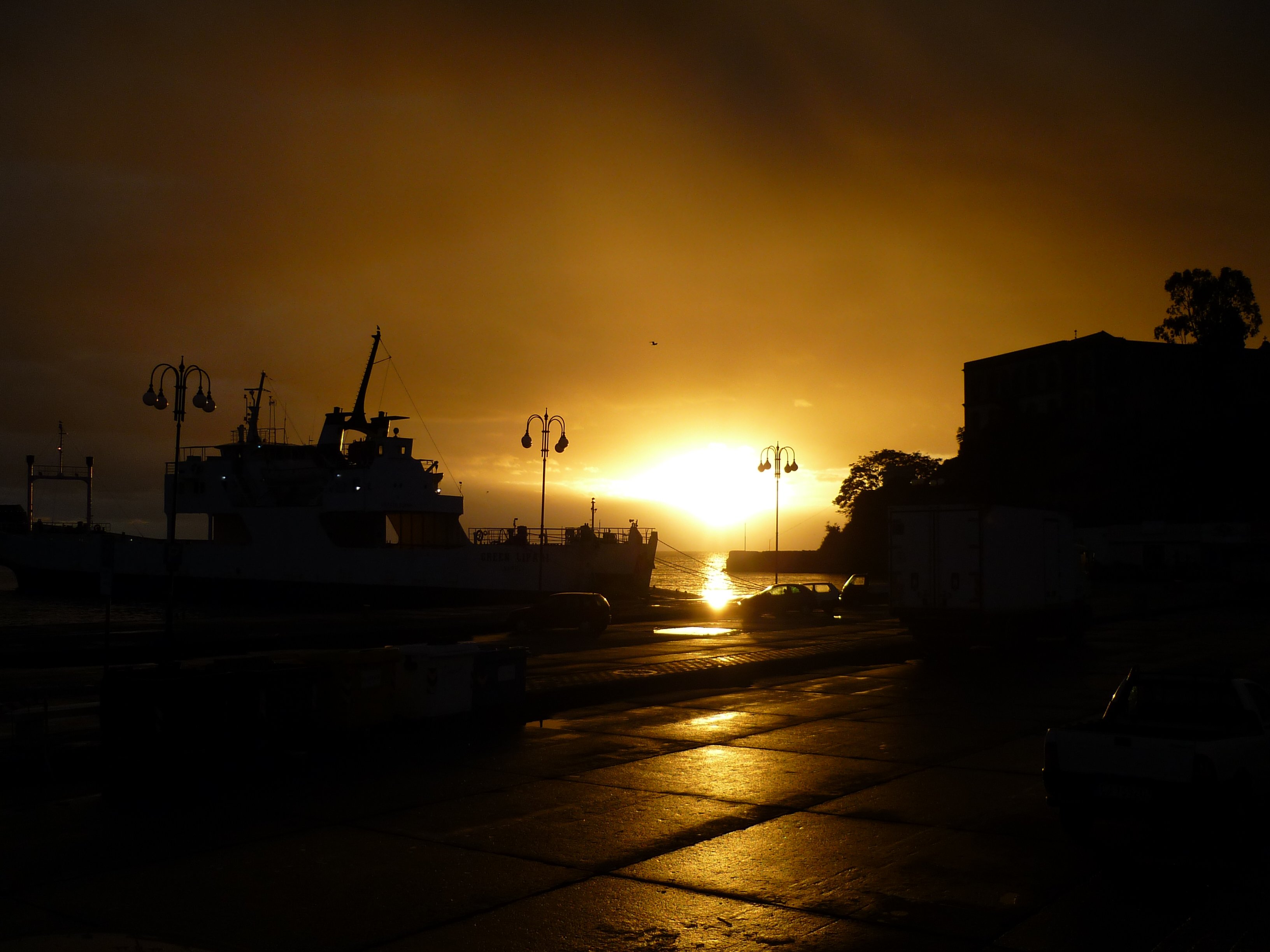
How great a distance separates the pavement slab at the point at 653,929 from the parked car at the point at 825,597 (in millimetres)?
35850

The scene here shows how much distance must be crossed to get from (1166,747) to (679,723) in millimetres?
8016

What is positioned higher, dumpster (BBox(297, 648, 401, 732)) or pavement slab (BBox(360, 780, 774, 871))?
dumpster (BBox(297, 648, 401, 732))

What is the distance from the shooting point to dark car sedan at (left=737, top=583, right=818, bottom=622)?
41.3 metres

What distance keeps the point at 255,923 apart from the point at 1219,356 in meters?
110

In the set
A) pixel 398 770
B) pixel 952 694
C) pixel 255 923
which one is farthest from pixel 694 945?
pixel 952 694

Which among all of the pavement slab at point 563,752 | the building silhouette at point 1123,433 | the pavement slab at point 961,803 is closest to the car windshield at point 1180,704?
the pavement slab at point 961,803

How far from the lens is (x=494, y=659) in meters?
14.0

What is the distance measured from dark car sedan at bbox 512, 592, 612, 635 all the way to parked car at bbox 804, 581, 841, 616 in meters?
13.6

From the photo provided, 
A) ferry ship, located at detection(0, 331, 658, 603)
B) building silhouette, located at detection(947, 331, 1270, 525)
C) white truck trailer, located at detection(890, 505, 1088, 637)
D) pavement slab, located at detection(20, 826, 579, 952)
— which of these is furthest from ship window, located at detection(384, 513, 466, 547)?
building silhouette, located at detection(947, 331, 1270, 525)

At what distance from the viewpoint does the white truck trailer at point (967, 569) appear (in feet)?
74.2

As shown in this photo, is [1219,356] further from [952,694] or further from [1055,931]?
[1055,931]

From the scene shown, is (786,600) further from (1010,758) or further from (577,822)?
(577,822)

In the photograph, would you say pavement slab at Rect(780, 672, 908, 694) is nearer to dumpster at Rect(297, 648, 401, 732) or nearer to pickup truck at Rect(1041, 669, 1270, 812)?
dumpster at Rect(297, 648, 401, 732)

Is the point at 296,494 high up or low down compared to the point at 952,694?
up
